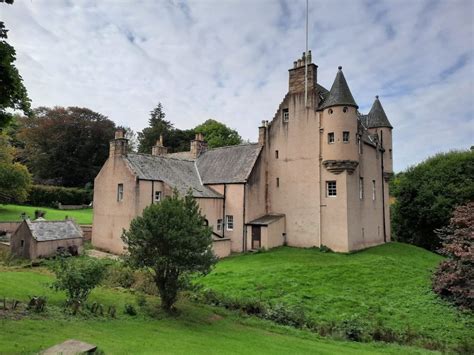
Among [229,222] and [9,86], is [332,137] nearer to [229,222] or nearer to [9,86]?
[229,222]

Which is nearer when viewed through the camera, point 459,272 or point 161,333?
point 161,333

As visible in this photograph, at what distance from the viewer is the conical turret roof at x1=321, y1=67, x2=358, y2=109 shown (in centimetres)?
2968

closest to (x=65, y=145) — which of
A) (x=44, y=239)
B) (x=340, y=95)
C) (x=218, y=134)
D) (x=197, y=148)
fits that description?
(x=218, y=134)

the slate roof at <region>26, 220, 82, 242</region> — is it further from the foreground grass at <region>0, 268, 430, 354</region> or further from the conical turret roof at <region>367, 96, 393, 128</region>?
the conical turret roof at <region>367, 96, 393, 128</region>

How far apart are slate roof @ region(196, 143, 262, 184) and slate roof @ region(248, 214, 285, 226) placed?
12.4ft

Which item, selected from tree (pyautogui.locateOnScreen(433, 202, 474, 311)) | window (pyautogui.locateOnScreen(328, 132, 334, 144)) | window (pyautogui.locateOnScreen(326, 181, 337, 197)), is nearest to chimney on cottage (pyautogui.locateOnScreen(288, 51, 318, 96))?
window (pyautogui.locateOnScreen(328, 132, 334, 144))

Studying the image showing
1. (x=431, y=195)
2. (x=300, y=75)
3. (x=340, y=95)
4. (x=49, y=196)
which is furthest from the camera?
(x=49, y=196)

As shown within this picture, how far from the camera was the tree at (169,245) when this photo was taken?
1600 centimetres

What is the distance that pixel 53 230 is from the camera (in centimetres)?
2884

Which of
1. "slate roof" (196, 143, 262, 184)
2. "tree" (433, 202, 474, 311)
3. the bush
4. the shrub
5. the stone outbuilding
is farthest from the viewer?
the bush

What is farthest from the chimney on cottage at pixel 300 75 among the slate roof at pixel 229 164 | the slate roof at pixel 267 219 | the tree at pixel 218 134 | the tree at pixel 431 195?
the tree at pixel 218 134

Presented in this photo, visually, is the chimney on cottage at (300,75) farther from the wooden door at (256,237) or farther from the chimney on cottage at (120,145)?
the chimney on cottage at (120,145)

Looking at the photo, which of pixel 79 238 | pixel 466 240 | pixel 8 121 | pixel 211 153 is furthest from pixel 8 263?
pixel 466 240

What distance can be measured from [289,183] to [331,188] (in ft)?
13.2
